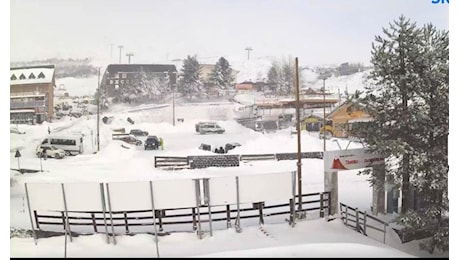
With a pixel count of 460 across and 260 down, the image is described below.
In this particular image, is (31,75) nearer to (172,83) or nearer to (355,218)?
(172,83)

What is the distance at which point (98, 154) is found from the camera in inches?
71.7

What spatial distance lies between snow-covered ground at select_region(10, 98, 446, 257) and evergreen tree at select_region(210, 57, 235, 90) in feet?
0.26

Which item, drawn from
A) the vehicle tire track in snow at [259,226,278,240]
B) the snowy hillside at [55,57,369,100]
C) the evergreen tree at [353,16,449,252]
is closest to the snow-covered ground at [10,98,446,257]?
the vehicle tire track in snow at [259,226,278,240]

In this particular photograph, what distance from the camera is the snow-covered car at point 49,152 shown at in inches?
71.3

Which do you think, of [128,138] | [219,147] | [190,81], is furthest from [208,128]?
[128,138]

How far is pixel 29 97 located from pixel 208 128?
0.70m

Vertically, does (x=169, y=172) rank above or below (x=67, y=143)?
below

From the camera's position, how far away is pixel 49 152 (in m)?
1.81

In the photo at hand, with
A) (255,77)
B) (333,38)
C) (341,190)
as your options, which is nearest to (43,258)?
(255,77)

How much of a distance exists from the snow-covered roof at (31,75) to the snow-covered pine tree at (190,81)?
19.5 inches

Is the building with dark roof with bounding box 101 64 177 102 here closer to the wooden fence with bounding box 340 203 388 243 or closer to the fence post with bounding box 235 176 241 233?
the fence post with bounding box 235 176 241 233

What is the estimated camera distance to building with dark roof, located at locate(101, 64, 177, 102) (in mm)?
1819

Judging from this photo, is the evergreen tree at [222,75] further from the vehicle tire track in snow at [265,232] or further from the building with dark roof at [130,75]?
the vehicle tire track in snow at [265,232]
